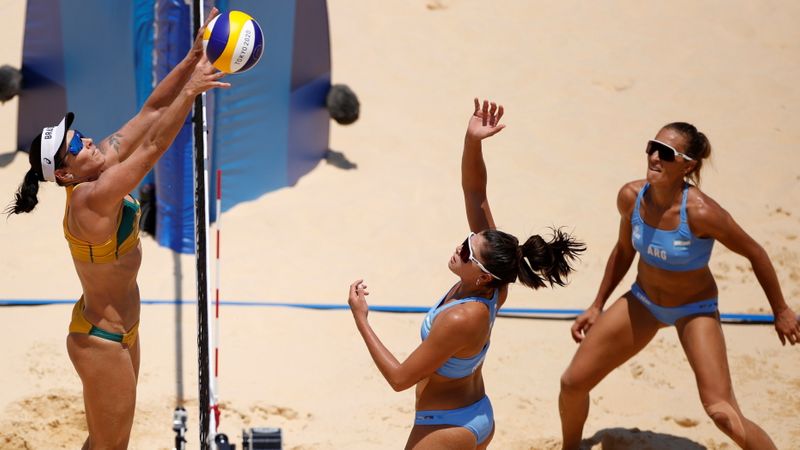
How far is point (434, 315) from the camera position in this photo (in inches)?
152

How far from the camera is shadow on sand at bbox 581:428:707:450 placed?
19.1 ft

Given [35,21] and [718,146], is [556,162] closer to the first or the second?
[718,146]

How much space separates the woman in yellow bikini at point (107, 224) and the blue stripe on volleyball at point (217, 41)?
6 centimetres

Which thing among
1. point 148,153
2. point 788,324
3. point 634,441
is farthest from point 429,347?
point 634,441

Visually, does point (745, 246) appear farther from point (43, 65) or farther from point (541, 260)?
point (43, 65)

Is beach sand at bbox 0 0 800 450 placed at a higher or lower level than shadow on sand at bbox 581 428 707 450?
higher

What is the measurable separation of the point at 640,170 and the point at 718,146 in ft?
2.85

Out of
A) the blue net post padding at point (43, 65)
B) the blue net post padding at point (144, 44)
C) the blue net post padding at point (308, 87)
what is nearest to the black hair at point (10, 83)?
the blue net post padding at point (43, 65)

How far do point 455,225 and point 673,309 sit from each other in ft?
10.7

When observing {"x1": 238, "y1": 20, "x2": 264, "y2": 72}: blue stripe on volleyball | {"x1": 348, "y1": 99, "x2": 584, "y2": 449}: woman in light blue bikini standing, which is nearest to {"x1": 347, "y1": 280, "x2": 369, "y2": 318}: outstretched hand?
{"x1": 348, "y1": 99, "x2": 584, "y2": 449}: woman in light blue bikini standing

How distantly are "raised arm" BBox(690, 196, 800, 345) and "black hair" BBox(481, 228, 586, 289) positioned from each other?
1243mm

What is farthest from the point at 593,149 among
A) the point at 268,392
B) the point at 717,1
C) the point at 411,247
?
the point at 268,392

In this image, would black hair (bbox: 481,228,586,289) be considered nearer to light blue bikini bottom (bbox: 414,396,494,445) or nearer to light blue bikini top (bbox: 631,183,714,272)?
light blue bikini bottom (bbox: 414,396,494,445)

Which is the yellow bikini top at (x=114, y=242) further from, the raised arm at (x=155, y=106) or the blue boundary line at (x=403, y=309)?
the blue boundary line at (x=403, y=309)
